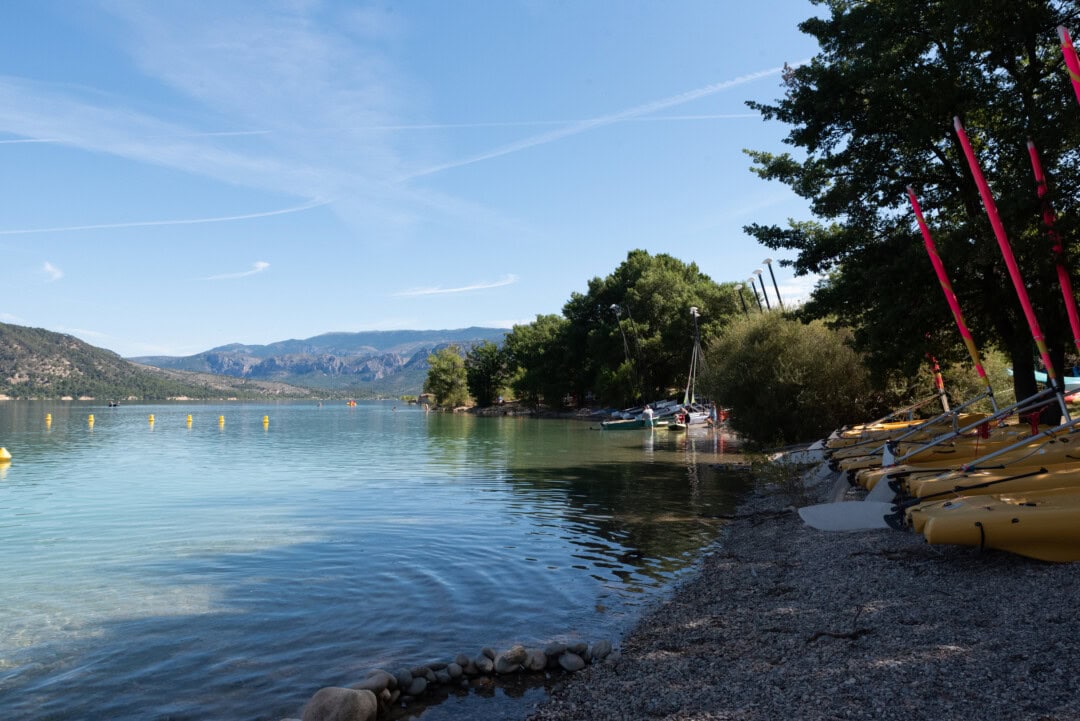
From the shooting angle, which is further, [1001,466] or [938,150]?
[938,150]

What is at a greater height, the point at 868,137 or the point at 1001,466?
the point at 868,137

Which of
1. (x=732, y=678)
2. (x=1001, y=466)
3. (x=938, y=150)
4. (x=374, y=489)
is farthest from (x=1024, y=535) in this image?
(x=374, y=489)

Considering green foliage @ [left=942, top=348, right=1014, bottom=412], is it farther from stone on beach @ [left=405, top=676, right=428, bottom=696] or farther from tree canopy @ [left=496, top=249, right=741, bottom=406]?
tree canopy @ [left=496, top=249, right=741, bottom=406]

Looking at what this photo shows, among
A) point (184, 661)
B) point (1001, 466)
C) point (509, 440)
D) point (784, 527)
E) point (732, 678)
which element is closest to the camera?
point (732, 678)

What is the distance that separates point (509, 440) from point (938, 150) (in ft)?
132

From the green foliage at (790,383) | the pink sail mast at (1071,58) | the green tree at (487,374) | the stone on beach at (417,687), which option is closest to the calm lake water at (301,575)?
the stone on beach at (417,687)

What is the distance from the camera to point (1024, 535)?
945 centimetres

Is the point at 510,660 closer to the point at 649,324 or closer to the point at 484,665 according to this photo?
the point at 484,665

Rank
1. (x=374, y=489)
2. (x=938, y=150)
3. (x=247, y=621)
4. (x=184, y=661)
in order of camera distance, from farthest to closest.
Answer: (x=374, y=489)
(x=938, y=150)
(x=247, y=621)
(x=184, y=661)

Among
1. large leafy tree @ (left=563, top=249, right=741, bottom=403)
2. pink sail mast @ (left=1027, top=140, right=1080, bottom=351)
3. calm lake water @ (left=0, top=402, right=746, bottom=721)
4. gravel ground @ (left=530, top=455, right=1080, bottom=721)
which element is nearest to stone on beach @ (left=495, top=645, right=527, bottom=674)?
calm lake water @ (left=0, top=402, right=746, bottom=721)

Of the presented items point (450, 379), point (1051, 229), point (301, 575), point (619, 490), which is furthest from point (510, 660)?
point (450, 379)

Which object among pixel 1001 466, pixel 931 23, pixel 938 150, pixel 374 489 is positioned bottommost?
pixel 374 489

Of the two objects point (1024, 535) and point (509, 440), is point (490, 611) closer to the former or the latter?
point (1024, 535)

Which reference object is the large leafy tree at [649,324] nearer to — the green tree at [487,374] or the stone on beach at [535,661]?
the green tree at [487,374]
